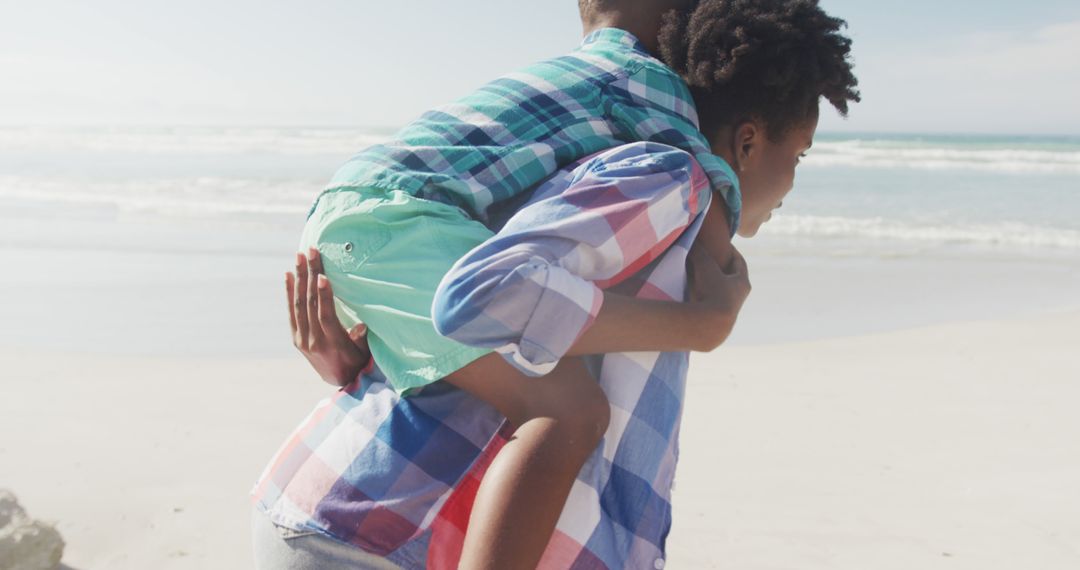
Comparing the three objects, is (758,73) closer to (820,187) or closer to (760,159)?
(760,159)

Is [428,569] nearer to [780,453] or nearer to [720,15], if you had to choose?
[720,15]

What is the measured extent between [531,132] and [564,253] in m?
0.24

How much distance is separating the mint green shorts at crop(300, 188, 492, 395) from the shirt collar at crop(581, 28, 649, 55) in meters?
0.40

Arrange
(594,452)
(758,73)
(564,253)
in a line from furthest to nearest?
(758,73), (594,452), (564,253)

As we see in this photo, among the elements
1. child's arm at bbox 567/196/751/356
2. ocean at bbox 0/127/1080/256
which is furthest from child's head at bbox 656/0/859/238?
ocean at bbox 0/127/1080/256

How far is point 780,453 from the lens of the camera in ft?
14.9

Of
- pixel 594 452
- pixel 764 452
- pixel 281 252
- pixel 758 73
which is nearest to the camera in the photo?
pixel 594 452

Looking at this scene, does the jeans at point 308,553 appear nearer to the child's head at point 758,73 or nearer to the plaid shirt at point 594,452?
the plaid shirt at point 594,452

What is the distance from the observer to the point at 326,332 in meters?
1.36

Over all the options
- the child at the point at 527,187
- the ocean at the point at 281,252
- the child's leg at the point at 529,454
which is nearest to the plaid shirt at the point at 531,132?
the child at the point at 527,187

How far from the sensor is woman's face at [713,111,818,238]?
4.86 ft

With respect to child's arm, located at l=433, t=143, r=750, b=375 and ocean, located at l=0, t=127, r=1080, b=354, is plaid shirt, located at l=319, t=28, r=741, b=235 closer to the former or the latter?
child's arm, located at l=433, t=143, r=750, b=375

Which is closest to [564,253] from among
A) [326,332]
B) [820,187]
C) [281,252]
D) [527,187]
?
[527,187]

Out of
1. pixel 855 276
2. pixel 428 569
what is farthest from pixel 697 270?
pixel 855 276
